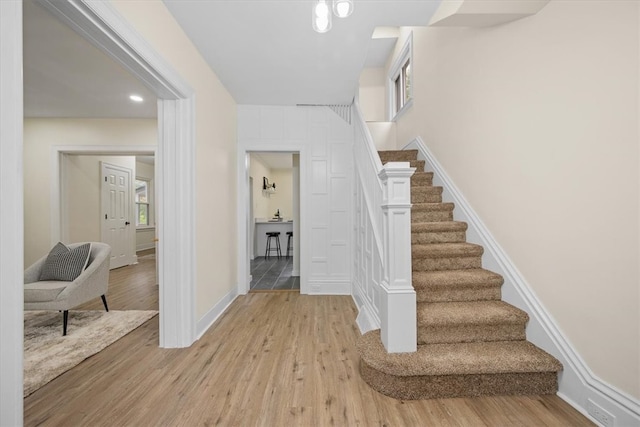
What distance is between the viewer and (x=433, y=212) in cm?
300

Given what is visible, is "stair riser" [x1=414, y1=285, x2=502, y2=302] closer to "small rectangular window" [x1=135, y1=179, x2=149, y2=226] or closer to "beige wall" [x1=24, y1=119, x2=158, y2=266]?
"beige wall" [x1=24, y1=119, x2=158, y2=266]

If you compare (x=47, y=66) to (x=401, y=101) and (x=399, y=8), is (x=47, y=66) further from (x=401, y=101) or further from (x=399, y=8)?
(x=401, y=101)

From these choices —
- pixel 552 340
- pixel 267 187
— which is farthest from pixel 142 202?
pixel 552 340

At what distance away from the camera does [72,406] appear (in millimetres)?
1630

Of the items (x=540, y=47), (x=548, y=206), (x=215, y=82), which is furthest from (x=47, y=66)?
(x=548, y=206)

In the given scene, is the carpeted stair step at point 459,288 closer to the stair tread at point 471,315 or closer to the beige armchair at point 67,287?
the stair tread at point 471,315

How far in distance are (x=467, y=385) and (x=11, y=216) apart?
7.54 feet

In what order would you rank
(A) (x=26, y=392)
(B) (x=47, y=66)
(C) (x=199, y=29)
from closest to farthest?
(A) (x=26, y=392)
(C) (x=199, y=29)
(B) (x=47, y=66)

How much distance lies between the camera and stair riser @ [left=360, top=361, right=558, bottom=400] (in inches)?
65.7

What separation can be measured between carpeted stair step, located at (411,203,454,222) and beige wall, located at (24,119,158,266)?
4154mm

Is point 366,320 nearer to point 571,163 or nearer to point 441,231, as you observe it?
point 441,231

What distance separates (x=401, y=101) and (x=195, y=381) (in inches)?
197

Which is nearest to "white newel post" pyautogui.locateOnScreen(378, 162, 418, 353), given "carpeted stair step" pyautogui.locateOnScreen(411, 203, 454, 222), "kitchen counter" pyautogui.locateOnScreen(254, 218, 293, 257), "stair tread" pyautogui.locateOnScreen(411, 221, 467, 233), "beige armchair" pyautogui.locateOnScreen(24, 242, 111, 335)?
"stair tread" pyautogui.locateOnScreen(411, 221, 467, 233)

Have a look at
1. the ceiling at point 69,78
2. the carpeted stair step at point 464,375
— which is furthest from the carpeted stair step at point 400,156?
the ceiling at point 69,78
